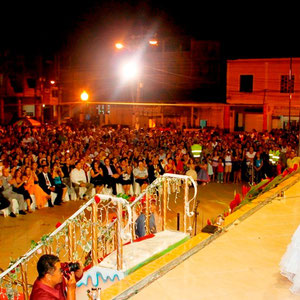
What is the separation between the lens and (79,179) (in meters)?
12.6

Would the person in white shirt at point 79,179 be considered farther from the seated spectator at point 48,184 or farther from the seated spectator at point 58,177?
the seated spectator at point 48,184

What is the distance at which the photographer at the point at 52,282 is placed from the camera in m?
3.95

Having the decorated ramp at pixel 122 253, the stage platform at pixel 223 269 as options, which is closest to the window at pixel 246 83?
the stage platform at pixel 223 269

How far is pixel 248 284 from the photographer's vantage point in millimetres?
4855

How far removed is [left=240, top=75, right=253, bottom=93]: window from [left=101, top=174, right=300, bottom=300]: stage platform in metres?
24.6

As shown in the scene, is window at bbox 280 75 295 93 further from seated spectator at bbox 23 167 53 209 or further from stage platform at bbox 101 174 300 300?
stage platform at bbox 101 174 300 300

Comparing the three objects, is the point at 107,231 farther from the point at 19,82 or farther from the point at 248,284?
the point at 19,82

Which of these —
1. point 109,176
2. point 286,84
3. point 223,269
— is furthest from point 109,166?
point 286,84

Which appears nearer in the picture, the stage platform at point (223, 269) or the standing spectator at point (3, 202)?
the stage platform at point (223, 269)

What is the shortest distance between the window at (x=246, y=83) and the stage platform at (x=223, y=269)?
24.6 metres

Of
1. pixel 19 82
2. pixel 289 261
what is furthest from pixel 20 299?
pixel 19 82

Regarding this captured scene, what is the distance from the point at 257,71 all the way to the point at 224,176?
1729 cm

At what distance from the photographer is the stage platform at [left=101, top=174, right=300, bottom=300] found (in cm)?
460

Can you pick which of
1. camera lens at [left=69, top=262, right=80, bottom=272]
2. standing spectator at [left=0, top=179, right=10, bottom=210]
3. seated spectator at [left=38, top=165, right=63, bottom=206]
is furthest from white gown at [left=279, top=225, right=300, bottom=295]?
seated spectator at [left=38, top=165, right=63, bottom=206]
